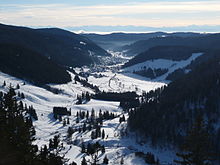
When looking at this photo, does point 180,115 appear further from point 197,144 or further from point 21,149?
point 197,144

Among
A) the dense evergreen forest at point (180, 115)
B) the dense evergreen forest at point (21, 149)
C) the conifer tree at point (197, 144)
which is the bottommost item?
the dense evergreen forest at point (180, 115)

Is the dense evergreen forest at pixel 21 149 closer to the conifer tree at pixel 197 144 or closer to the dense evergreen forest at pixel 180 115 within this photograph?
the conifer tree at pixel 197 144

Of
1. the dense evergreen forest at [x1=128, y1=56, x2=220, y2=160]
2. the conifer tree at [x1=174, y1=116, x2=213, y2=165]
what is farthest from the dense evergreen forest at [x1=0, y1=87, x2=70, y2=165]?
the dense evergreen forest at [x1=128, y1=56, x2=220, y2=160]

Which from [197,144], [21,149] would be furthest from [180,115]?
[197,144]

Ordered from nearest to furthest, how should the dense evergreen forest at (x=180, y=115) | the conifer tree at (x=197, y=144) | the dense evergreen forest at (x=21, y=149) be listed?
1. the conifer tree at (x=197, y=144)
2. the dense evergreen forest at (x=21, y=149)
3. the dense evergreen forest at (x=180, y=115)

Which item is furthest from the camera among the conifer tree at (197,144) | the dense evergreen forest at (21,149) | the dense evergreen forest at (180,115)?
the dense evergreen forest at (180,115)

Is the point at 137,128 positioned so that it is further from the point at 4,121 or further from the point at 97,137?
the point at 4,121

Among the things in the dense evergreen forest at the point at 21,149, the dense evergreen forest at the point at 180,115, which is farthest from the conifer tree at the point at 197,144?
the dense evergreen forest at the point at 180,115

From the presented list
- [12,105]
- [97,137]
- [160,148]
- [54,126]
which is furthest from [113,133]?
[12,105]

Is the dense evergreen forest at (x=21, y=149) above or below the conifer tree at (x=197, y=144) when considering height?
below

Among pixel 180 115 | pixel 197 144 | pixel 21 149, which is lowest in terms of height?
pixel 180 115

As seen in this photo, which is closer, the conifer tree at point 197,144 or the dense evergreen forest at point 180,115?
the conifer tree at point 197,144

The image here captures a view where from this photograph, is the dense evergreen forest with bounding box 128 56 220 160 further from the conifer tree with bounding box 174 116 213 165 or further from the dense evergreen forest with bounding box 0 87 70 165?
the conifer tree with bounding box 174 116 213 165
